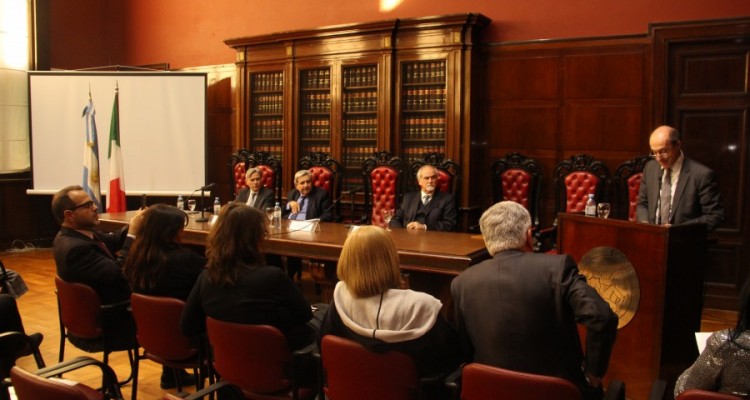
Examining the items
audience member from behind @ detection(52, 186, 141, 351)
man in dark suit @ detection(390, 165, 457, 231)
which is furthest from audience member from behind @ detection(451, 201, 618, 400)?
man in dark suit @ detection(390, 165, 457, 231)

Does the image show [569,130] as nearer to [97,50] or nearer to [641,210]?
[641,210]

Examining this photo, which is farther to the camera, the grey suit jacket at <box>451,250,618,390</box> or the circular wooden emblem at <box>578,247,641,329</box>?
the circular wooden emblem at <box>578,247,641,329</box>

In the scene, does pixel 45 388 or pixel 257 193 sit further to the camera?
pixel 257 193

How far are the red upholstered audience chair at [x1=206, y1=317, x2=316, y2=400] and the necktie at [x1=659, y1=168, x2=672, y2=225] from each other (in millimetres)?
2749

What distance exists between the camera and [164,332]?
2949 millimetres

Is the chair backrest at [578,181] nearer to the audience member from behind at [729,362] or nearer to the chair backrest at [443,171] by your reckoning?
the chair backrest at [443,171]

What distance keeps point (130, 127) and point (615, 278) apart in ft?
22.2

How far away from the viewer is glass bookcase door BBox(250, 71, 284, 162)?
7922 millimetres

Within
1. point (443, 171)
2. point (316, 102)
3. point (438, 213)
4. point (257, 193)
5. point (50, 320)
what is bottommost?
point (50, 320)

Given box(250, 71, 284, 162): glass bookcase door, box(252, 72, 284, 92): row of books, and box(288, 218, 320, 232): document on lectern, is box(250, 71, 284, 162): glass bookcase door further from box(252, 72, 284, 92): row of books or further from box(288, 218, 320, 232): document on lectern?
box(288, 218, 320, 232): document on lectern

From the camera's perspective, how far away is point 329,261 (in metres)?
4.48

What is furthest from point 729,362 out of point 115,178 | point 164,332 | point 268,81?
point 115,178

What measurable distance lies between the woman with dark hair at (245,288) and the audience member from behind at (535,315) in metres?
0.73

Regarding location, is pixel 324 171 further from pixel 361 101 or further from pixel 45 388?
pixel 45 388
